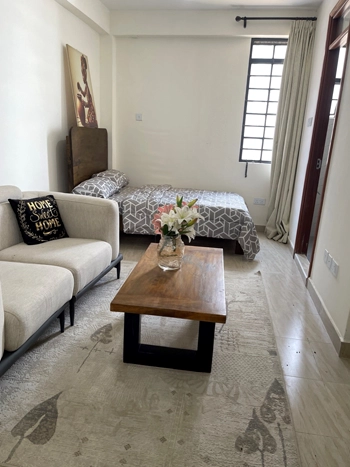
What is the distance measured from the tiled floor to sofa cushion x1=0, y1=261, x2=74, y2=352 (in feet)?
4.37

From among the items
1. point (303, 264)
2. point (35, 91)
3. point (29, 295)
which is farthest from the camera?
point (303, 264)

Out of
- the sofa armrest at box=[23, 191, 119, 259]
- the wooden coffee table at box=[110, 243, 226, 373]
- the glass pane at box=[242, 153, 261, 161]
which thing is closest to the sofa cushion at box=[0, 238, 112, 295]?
the sofa armrest at box=[23, 191, 119, 259]

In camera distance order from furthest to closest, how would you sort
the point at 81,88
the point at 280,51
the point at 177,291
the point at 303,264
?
1. the point at 280,51
2. the point at 81,88
3. the point at 303,264
4. the point at 177,291

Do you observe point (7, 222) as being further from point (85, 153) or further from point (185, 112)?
point (185, 112)

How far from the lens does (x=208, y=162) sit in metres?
4.85

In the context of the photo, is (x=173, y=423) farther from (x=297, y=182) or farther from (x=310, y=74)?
(x=310, y=74)

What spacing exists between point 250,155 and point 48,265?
→ 3.58 meters

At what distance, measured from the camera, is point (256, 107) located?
4648 millimetres

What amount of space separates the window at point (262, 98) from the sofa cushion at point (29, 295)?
3574mm

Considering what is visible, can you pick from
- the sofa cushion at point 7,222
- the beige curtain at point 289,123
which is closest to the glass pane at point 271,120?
the beige curtain at point 289,123

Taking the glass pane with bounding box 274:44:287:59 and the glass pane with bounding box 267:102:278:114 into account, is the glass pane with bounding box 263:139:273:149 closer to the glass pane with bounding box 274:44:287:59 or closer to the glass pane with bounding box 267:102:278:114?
the glass pane with bounding box 267:102:278:114

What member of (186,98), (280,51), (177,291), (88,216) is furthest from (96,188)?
(280,51)

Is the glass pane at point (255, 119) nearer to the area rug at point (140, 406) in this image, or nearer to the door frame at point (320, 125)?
the door frame at point (320, 125)

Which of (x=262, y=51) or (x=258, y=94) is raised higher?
(x=262, y=51)
